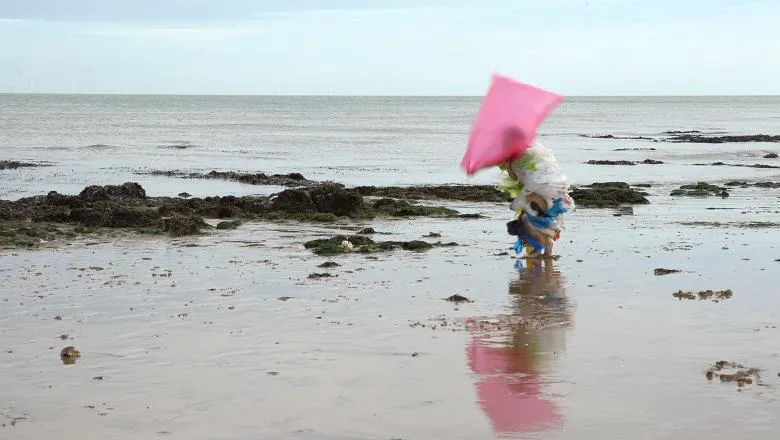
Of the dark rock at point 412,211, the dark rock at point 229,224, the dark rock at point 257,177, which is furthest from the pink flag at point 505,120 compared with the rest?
the dark rock at point 257,177

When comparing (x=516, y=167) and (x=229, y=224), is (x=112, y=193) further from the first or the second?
(x=516, y=167)

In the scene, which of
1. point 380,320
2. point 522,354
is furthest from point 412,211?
point 522,354

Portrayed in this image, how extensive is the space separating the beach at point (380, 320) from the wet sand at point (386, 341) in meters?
0.03

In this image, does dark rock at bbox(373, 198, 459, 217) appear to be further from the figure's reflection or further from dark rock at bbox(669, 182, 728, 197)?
the figure's reflection

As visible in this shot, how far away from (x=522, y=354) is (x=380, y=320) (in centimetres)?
165

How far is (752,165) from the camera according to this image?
33094 mm

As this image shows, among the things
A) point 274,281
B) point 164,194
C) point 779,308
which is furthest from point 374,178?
point 779,308

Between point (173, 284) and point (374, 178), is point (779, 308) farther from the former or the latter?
point (374, 178)

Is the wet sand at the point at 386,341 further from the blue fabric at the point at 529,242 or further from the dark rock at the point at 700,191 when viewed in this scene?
the dark rock at the point at 700,191

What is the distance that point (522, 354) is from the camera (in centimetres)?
784

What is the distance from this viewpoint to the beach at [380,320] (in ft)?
20.8

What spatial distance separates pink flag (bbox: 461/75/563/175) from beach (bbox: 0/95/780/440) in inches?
50.0

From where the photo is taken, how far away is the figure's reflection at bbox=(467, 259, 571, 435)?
20.7 ft

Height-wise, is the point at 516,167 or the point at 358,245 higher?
the point at 516,167
